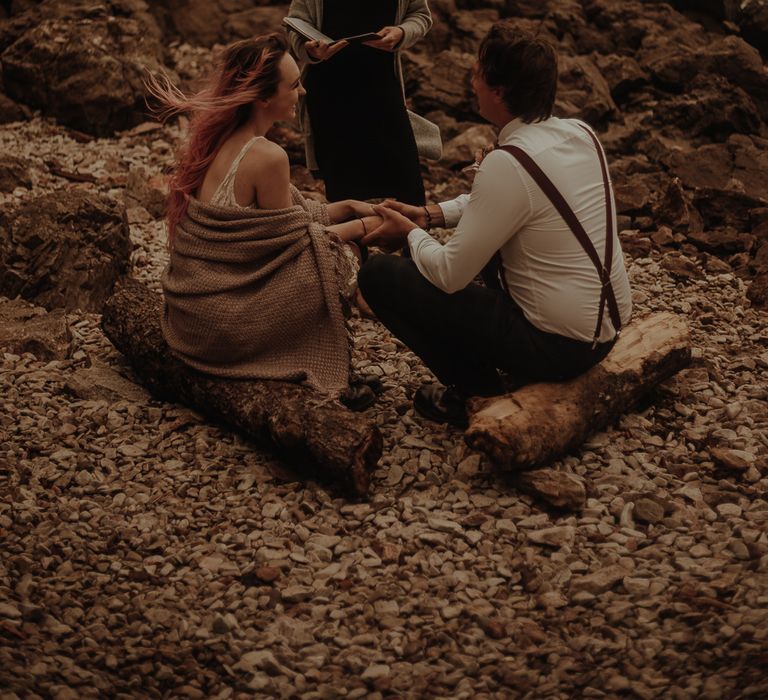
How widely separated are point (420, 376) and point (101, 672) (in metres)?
2.15

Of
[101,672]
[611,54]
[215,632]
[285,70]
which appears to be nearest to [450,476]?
[215,632]

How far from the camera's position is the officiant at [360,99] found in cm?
458

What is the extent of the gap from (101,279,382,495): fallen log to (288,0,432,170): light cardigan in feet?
4.18

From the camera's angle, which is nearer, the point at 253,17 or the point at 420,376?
the point at 420,376

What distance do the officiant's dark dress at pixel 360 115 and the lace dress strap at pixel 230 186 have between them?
107 centimetres

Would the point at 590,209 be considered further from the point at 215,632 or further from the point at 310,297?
the point at 215,632

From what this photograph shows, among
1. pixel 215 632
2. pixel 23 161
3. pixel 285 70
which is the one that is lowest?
pixel 23 161

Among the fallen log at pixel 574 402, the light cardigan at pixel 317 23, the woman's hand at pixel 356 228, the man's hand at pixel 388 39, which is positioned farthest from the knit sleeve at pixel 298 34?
the fallen log at pixel 574 402

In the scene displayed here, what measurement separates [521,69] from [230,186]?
49.5 inches

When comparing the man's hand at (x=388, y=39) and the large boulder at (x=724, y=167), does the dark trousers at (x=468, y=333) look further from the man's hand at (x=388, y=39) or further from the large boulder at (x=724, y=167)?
the large boulder at (x=724, y=167)

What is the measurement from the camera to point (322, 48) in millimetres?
4410

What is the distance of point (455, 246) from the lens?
3357mm

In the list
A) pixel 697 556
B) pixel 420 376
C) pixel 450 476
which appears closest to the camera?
pixel 697 556

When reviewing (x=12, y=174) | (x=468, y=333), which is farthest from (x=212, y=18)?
(x=468, y=333)
